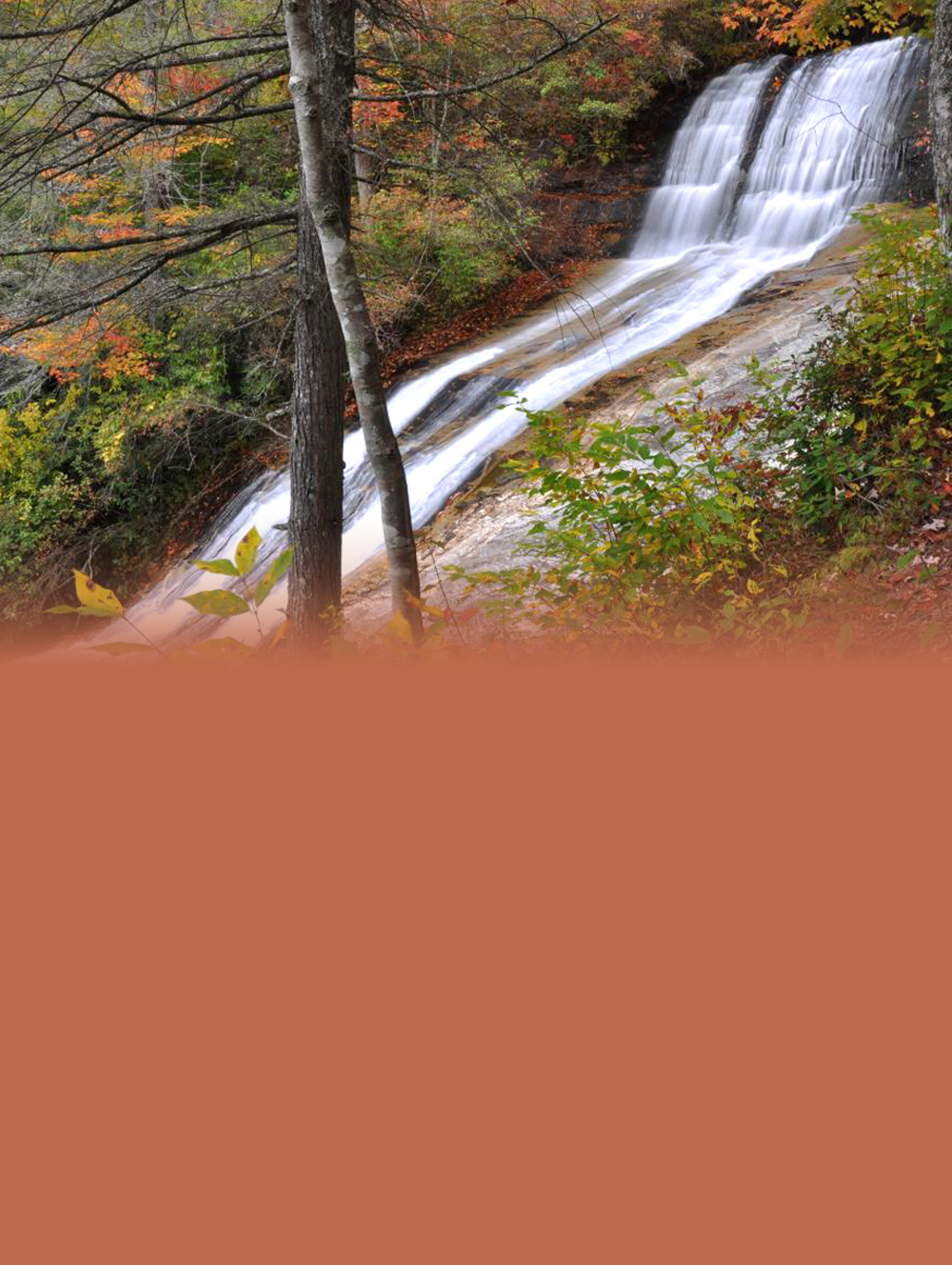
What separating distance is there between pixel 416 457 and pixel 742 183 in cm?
891

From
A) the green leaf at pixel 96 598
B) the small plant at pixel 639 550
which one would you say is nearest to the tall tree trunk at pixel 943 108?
the small plant at pixel 639 550

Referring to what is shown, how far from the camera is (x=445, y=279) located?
48.8 ft

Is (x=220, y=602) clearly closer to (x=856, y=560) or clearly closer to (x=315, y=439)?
(x=315, y=439)

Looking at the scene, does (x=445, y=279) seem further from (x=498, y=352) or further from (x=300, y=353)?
(x=300, y=353)

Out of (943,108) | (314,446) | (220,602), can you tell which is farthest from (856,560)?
(220,602)

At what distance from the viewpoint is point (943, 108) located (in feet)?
19.2

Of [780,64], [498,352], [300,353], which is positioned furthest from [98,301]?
[780,64]

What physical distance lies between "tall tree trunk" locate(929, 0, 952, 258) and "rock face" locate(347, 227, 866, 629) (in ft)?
5.19

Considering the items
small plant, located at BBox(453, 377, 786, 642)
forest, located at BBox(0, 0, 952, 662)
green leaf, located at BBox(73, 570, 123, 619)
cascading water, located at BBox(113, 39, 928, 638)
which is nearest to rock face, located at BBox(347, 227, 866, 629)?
forest, located at BBox(0, 0, 952, 662)

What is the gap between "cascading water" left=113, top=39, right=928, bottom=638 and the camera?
11.1 meters

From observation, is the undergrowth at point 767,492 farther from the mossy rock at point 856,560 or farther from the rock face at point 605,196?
the rock face at point 605,196

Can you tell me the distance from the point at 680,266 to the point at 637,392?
696 centimetres

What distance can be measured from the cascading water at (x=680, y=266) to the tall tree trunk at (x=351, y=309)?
14.8ft

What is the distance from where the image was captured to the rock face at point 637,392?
27.5 ft
